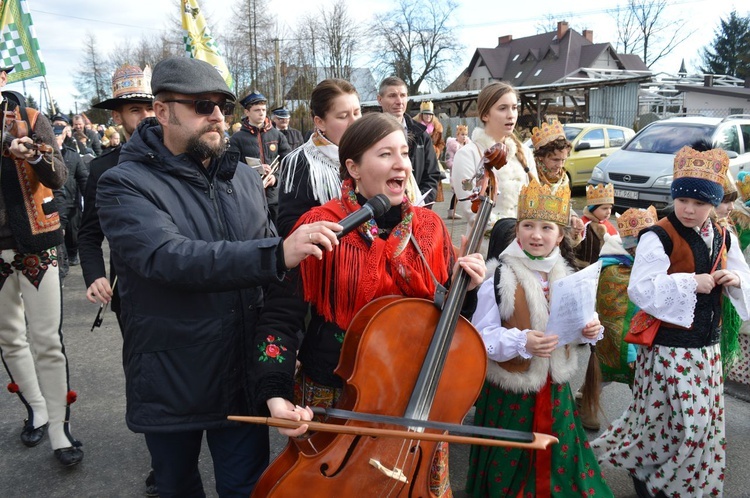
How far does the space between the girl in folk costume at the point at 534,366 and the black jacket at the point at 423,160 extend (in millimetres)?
1579

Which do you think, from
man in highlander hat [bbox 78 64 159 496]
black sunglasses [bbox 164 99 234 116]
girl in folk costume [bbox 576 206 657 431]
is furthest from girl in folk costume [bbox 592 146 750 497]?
man in highlander hat [bbox 78 64 159 496]

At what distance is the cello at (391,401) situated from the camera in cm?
159

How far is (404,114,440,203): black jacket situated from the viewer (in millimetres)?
4289

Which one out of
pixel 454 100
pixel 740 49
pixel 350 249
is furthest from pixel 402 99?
pixel 740 49

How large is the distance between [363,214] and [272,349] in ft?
1.92

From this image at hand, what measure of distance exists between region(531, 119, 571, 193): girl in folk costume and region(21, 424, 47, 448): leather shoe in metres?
3.63

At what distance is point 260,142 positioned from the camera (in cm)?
696

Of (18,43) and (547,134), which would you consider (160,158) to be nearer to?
(547,134)

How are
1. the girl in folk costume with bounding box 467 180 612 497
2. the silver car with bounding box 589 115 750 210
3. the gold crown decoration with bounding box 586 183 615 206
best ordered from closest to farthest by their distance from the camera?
the girl in folk costume with bounding box 467 180 612 497
the gold crown decoration with bounding box 586 183 615 206
the silver car with bounding box 589 115 750 210

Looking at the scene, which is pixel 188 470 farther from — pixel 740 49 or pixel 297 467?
pixel 740 49

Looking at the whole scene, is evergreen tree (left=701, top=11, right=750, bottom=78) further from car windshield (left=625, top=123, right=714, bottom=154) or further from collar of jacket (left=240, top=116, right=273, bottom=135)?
collar of jacket (left=240, top=116, right=273, bottom=135)

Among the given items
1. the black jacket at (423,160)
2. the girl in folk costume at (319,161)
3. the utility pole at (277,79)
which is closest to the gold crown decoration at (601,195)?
the black jacket at (423,160)

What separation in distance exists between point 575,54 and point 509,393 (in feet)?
173

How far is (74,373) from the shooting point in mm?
4566
